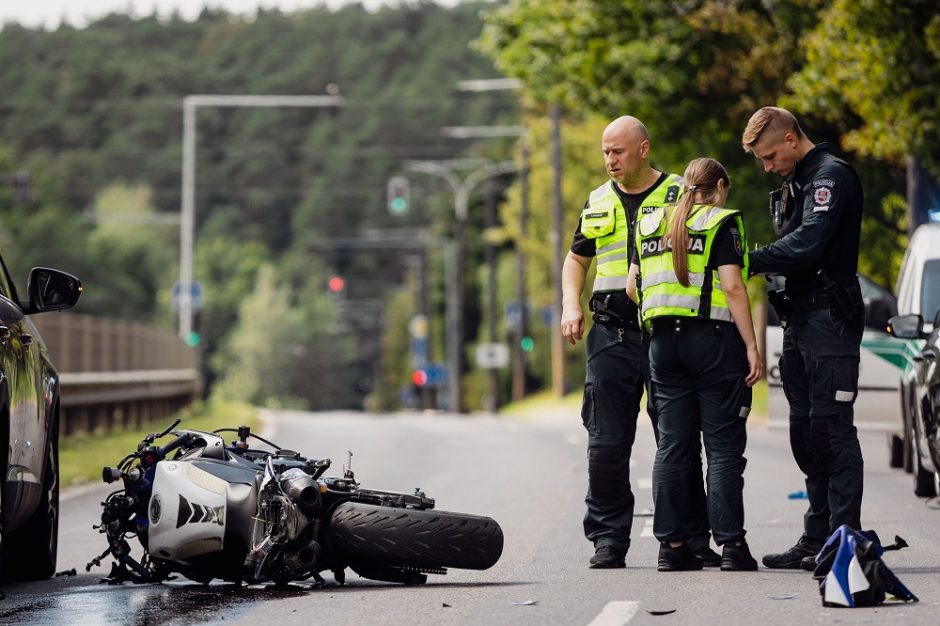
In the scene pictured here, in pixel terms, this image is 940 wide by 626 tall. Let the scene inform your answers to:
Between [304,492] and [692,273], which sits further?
[692,273]

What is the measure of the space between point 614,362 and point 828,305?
39.4 inches

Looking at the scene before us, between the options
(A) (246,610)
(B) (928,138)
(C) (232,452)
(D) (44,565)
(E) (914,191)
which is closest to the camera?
(A) (246,610)

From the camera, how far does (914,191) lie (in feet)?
Answer: 91.5

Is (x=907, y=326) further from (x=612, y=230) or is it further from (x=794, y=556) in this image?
(x=612, y=230)

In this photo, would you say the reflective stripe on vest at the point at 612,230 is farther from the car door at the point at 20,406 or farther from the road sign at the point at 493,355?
the road sign at the point at 493,355

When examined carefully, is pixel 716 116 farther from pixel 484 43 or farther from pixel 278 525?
pixel 278 525

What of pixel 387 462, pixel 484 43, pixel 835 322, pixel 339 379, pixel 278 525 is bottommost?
pixel 339 379

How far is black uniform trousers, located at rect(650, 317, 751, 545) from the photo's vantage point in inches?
368

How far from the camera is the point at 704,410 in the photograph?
31.0 ft

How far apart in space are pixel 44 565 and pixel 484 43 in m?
28.5

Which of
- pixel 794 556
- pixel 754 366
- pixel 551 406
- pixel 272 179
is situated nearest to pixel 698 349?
pixel 754 366

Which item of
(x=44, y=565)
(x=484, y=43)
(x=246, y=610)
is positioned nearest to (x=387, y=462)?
(x=44, y=565)

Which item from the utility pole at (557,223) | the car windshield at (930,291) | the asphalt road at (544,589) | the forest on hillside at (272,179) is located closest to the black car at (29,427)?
the asphalt road at (544,589)

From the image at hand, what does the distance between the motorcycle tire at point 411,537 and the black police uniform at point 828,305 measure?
61.6 inches
